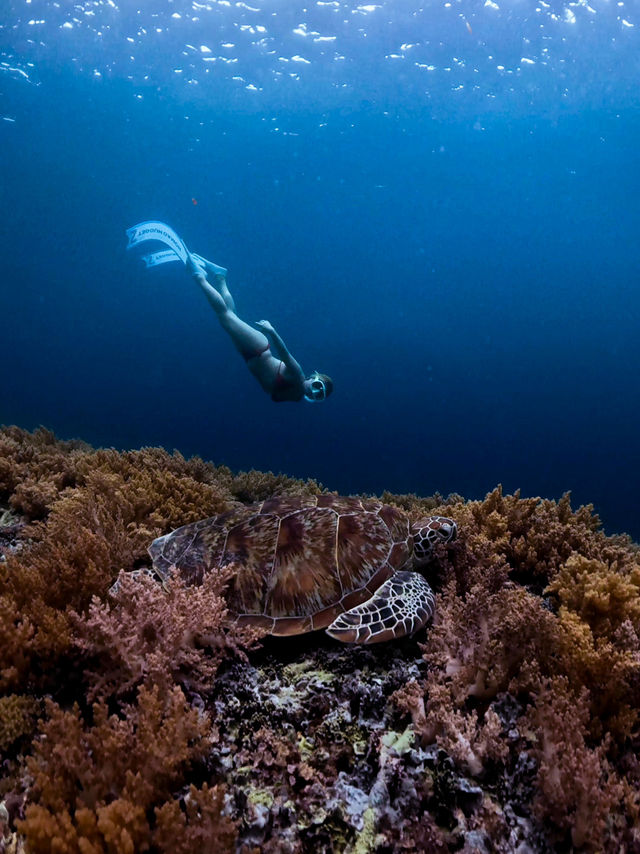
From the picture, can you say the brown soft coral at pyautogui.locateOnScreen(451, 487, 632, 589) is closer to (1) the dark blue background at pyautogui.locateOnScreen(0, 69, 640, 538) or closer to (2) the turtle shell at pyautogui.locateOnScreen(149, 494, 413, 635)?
(2) the turtle shell at pyautogui.locateOnScreen(149, 494, 413, 635)

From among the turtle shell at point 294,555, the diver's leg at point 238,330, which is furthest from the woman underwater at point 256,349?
the turtle shell at point 294,555

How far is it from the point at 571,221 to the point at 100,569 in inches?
2702

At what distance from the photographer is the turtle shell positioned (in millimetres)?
2721

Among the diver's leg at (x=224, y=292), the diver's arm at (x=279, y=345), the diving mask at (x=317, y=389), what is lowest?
the diving mask at (x=317, y=389)

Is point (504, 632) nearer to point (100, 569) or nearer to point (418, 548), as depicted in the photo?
point (418, 548)

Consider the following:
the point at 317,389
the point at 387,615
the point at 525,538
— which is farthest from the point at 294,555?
the point at 317,389

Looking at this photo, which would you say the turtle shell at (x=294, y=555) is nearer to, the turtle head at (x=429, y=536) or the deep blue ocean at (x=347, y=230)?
the turtle head at (x=429, y=536)

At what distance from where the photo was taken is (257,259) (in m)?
83.1

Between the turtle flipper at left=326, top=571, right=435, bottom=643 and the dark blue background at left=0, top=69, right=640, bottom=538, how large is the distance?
40560mm

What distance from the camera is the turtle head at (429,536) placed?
3.26m

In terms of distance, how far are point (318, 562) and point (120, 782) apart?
1.53m

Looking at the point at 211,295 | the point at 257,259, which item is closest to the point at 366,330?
the point at 257,259

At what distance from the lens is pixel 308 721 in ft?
6.95

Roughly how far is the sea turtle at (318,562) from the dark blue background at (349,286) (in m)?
40.2
